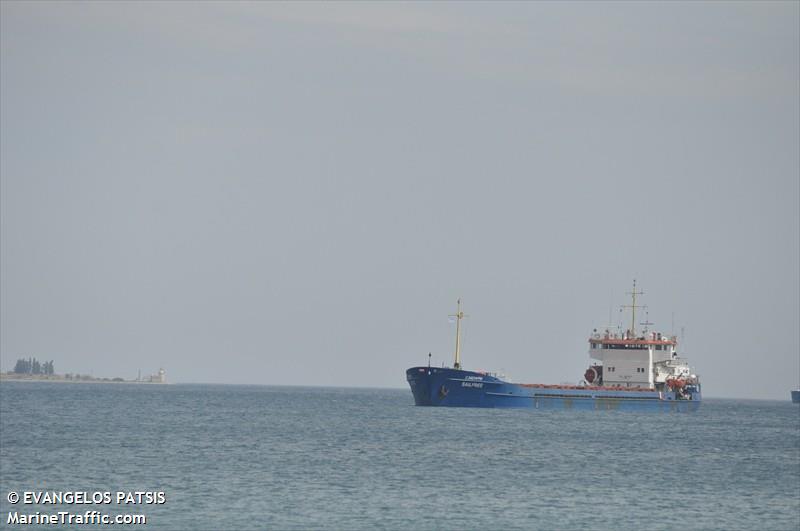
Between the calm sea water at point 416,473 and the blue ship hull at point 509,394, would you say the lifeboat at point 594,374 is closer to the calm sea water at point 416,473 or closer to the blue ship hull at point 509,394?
the blue ship hull at point 509,394

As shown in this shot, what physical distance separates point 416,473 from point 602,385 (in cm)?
7168

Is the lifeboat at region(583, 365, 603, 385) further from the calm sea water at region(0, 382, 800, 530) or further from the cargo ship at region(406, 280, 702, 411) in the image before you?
the calm sea water at region(0, 382, 800, 530)

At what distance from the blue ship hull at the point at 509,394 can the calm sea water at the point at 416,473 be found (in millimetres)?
18910

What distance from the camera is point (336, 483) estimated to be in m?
54.2

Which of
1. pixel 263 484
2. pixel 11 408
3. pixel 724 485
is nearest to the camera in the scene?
pixel 263 484

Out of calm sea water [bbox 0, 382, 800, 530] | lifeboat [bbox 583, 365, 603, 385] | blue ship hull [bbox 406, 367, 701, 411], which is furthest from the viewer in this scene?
lifeboat [bbox 583, 365, 603, 385]

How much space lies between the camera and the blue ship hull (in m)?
117

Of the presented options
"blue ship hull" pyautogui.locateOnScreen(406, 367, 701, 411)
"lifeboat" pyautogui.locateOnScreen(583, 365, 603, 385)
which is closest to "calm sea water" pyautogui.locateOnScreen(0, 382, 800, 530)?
"blue ship hull" pyautogui.locateOnScreen(406, 367, 701, 411)

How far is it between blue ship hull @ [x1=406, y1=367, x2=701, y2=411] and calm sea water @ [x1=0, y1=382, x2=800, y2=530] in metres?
18.9

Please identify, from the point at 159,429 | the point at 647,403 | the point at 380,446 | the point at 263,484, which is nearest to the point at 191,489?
the point at 263,484

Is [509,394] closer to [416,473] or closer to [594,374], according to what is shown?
[594,374]

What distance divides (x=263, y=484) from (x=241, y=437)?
28.7 metres

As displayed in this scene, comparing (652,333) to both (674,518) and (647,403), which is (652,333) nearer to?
(647,403)

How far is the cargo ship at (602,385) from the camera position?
4641 inches
